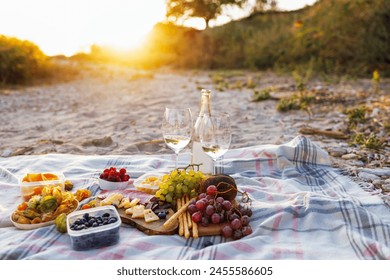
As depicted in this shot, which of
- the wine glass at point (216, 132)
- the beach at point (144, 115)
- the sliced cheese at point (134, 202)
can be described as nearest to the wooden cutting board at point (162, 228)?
the sliced cheese at point (134, 202)

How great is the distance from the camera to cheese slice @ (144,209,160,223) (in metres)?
2.31

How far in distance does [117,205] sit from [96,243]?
1.27 ft

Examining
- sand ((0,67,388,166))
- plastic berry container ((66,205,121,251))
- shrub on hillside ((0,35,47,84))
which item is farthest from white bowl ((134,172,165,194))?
shrub on hillside ((0,35,47,84))

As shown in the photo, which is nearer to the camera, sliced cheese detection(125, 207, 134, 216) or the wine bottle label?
sliced cheese detection(125, 207, 134, 216)

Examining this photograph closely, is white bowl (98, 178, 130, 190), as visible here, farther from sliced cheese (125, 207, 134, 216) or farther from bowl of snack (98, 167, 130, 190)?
sliced cheese (125, 207, 134, 216)

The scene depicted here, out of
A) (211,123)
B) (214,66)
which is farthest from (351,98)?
(214,66)

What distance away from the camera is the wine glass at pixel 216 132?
2525mm

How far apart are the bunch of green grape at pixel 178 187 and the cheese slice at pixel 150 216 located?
140mm

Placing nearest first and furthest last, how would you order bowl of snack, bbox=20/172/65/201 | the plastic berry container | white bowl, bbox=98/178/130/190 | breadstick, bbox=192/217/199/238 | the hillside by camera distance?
the plastic berry container → breadstick, bbox=192/217/199/238 → bowl of snack, bbox=20/172/65/201 → white bowl, bbox=98/178/130/190 → the hillside

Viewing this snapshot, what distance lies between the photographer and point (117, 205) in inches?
97.0

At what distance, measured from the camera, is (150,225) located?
90.3 inches

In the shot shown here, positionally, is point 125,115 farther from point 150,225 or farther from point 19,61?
point 19,61

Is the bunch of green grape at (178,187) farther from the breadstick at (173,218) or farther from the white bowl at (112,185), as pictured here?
the white bowl at (112,185)
